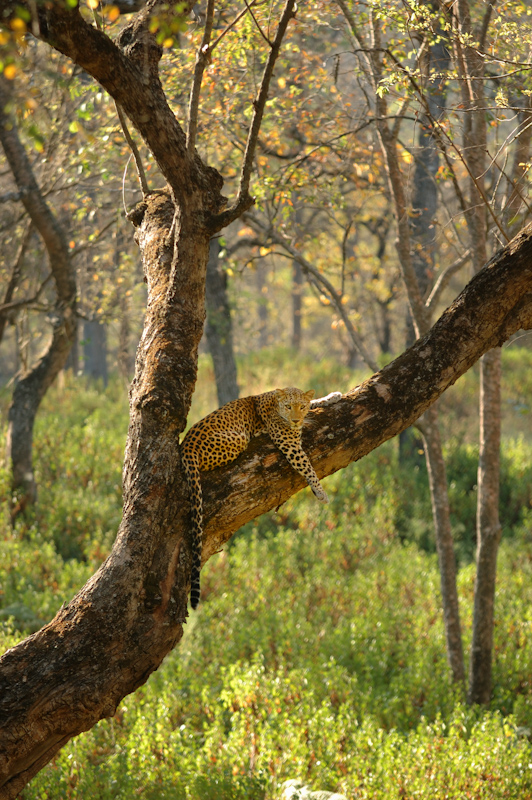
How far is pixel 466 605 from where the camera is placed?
10.1 m

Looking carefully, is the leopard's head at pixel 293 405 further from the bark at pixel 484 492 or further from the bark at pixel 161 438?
the bark at pixel 484 492

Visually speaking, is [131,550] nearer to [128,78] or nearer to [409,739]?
[128,78]

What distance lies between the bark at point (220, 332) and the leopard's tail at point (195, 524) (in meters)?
10.2

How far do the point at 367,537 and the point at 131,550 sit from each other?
356 inches

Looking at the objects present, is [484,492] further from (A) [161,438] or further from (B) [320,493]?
(A) [161,438]

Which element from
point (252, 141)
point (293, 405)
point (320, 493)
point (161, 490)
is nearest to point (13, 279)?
point (252, 141)

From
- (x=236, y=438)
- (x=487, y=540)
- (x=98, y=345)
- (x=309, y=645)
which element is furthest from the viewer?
(x=98, y=345)

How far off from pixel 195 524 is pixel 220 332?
10527 mm

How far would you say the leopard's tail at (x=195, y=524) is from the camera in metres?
4.02

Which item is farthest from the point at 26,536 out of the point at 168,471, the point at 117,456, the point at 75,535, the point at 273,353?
the point at 273,353

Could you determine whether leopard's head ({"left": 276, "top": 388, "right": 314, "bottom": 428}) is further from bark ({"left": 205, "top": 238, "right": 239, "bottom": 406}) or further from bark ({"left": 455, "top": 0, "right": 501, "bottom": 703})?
bark ({"left": 205, "top": 238, "right": 239, "bottom": 406})

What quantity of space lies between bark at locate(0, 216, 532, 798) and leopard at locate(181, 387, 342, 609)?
0.07m

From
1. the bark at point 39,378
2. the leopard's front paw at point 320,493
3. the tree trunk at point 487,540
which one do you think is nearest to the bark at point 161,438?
the leopard's front paw at point 320,493

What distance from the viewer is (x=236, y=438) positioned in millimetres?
4660
